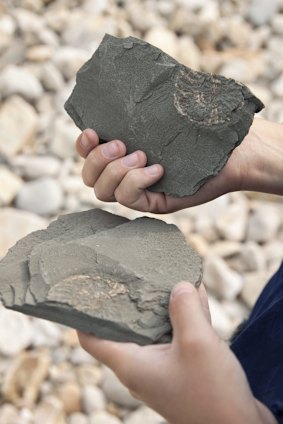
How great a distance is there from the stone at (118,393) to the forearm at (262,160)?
1107 mm

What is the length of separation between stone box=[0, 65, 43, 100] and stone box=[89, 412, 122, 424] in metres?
2.04

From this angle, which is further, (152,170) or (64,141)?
(64,141)

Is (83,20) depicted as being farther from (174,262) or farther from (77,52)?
(174,262)

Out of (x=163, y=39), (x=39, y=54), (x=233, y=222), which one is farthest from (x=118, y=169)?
(x=163, y=39)

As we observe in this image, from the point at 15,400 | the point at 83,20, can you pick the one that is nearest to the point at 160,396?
the point at 15,400

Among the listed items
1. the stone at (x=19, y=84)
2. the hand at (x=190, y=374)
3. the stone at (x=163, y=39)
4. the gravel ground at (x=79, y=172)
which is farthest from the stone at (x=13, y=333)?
the stone at (x=163, y=39)

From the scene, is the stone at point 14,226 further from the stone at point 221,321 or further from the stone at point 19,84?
the stone at point 19,84

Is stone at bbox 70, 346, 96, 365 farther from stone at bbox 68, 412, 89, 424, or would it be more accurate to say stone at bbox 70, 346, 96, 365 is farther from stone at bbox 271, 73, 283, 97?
stone at bbox 271, 73, 283, 97

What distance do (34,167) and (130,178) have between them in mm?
1895

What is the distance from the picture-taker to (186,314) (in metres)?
1.35

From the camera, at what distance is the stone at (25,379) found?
2.57 meters

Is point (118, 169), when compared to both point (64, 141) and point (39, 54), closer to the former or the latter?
point (64, 141)

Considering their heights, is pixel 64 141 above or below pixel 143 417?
above

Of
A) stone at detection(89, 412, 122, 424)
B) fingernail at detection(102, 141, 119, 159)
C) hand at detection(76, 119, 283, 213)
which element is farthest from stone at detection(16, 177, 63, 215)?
fingernail at detection(102, 141, 119, 159)
